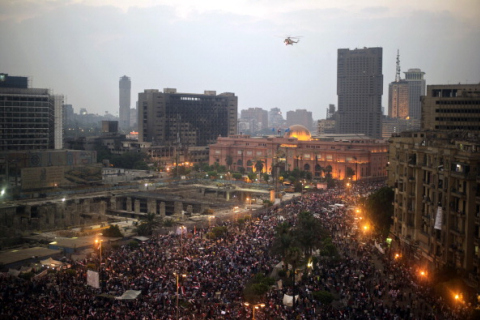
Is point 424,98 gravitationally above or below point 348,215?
above

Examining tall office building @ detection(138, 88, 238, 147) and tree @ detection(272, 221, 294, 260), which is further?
tall office building @ detection(138, 88, 238, 147)

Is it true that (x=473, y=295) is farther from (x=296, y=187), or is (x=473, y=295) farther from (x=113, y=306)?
(x=296, y=187)

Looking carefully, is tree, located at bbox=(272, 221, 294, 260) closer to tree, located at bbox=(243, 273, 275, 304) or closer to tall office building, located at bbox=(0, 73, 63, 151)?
tree, located at bbox=(243, 273, 275, 304)

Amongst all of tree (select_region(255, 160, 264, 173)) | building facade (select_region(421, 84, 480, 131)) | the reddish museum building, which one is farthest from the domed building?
building facade (select_region(421, 84, 480, 131))

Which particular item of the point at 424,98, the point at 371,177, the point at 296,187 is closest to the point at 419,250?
the point at 424,98

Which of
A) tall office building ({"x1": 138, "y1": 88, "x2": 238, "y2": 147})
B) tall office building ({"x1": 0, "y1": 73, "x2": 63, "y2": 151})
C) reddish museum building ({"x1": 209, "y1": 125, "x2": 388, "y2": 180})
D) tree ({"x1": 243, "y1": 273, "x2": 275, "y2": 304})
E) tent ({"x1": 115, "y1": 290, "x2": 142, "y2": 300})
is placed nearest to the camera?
tree ({"x1": 243, "y1": 273, "x2": 275, "y2": 304})

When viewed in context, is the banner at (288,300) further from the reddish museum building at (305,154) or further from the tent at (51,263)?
the reddish museum building at (305,154)
